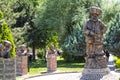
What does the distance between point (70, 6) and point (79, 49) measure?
5.29m

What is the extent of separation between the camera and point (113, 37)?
29.7 m

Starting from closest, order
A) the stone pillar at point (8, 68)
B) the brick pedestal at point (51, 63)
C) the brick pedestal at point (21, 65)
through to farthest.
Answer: the stone pillar at point (8, 68) → the brick pedestal at point (21, 65) → the brick pedestal at point (51, 63)

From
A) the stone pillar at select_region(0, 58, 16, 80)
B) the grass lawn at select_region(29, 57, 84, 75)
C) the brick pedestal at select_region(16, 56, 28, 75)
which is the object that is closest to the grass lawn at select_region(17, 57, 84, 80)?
the grass lawn at select_region(29, 57, 84, 75)

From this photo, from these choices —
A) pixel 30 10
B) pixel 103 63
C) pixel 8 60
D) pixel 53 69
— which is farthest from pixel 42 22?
pixel 8 60

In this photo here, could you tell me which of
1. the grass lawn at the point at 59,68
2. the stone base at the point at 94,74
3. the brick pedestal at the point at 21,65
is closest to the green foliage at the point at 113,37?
the grass lawn at the point at 59,68

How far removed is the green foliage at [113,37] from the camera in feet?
96.7

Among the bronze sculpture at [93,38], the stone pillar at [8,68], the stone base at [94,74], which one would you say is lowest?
the stone base at [94,74]

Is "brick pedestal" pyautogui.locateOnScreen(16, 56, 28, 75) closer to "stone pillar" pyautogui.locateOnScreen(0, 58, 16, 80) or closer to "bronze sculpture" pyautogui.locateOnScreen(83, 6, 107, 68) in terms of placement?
"bronze sculpture" pyautogui.locateOnScreen(83, 6, 107, 68)

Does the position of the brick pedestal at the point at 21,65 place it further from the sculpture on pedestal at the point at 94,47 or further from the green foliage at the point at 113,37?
the green foliage at the point at 113,37

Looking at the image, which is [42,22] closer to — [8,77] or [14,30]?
[14,30]

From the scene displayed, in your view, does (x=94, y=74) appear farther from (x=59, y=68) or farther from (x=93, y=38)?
(x=59, y=68)

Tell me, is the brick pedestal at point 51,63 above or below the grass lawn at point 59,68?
above

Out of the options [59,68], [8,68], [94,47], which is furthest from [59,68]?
[8,68]

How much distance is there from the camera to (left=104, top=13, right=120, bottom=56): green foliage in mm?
29462
